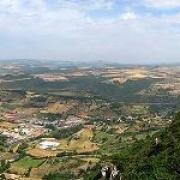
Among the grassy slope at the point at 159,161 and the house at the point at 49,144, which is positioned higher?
the grassy slope at the point at 159,161

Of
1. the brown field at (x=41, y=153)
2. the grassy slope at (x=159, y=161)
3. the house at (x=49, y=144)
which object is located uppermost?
the grassy slope at (x=159, y=161)

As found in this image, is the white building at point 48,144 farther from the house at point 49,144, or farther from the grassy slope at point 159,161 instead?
the grassy slope at point 159,161

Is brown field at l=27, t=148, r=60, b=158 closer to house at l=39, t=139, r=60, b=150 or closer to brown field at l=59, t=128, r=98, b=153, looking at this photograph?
house at l=39, t=139, r=60, b=150

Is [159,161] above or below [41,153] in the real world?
above

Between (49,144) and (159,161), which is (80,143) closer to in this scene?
(49,144)

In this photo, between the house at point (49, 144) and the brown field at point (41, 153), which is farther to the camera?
the house at point (49, 144)

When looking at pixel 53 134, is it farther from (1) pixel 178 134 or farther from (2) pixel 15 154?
(1) pixel 178 134

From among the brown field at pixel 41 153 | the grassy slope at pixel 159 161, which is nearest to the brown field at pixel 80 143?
the brown field at pixel 41 153

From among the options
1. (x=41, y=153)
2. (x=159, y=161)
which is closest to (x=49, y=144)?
(x=41, y=153)

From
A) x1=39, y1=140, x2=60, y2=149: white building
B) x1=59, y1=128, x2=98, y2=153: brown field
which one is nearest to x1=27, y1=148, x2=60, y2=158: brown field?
x1=39, y1=140, x2=60, y2=149: white building

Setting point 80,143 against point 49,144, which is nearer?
point 80,143

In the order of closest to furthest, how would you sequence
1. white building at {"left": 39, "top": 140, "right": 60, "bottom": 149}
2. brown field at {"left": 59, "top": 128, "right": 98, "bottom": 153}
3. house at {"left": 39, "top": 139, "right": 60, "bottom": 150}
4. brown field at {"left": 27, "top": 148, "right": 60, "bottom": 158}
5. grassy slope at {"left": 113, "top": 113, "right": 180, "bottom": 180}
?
grassy slope at {"left": 113, "top": 113, "right": 180, "bottom": 180} < brown field at {"left": 27, "top": 148, "right": 60, "bottom": 158} < brown field at {"left": 59, "top": 128, "right": 98, "bottom": 153} < house at {"left": 39, "top": 139, "right": 60, "bottom": 150} < white building at {"left": 39, "top": 140, "right": 60, "bottom": 149}
